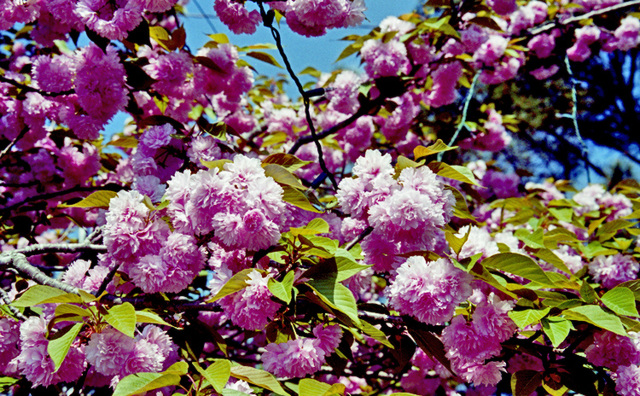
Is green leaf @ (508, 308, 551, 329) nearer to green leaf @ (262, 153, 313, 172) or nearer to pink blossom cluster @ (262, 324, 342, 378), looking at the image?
pink blossom cluster @ (262, 324, 342, 378)

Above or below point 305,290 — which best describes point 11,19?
above

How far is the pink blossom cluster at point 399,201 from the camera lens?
1164 millimetres

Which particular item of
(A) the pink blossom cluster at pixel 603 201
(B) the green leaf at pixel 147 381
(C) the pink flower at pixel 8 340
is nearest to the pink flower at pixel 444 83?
(A) the pink blossom cluster at pixel 603 201

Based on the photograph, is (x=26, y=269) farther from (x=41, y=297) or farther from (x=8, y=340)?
(x=41, y=297)

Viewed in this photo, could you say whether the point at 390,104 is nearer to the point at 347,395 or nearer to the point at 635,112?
the point at 347,395

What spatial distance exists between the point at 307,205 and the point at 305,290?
244 millimetres

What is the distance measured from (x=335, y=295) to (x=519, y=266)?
538 millimetres

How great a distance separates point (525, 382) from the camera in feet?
4.18

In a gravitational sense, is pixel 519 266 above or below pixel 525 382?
above

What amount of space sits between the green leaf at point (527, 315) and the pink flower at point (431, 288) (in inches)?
5.6

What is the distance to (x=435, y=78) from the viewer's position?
3105 mm

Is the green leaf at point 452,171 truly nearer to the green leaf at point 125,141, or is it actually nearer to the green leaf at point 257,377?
the green leaf at point 257,377

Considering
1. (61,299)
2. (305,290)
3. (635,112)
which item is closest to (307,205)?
(305,290)

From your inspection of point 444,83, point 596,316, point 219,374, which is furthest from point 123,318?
point 444,83
